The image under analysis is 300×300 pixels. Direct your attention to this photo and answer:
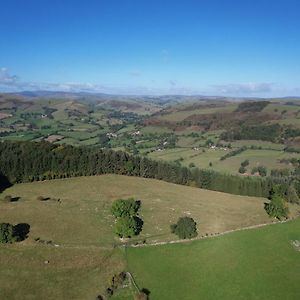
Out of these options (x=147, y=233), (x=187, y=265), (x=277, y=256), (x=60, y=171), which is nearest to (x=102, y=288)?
(x=187, y=265)

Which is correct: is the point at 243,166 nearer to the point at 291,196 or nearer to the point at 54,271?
the point at 291,196

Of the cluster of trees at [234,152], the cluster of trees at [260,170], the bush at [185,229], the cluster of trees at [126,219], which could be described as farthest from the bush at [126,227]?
the cluster of trees at [234,152]

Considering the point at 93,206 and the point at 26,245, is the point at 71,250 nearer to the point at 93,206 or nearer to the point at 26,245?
the point at 26,245

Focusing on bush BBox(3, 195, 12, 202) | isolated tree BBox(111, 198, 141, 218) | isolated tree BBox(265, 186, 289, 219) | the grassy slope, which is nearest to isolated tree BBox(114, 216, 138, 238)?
the grassy slope

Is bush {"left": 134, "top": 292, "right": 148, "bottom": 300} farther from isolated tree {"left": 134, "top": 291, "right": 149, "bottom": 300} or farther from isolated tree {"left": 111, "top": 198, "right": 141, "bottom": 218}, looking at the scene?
isolated tree {"left": 111, "top": 198, "right": 141, "bottom": 218}

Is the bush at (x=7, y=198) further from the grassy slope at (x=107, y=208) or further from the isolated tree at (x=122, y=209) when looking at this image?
the isolated tree at (x=122, y=209)

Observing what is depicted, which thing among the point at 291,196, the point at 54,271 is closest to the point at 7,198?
the point at 54,271
